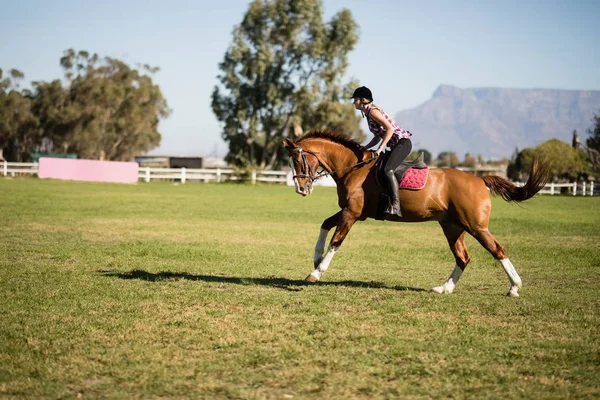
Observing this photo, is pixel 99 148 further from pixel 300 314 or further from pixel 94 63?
pixel 300 314

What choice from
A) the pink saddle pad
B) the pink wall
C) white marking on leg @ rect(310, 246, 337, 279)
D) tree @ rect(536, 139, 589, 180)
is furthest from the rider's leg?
tree @ rect(536, 139, 589, 180)

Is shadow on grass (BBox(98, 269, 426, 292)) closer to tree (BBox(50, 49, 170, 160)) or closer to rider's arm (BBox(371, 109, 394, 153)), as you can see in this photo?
rider's arm (BBox(371, 109, 394, 153))

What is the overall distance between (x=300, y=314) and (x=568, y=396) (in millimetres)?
3869

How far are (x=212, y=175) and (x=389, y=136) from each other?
190ft

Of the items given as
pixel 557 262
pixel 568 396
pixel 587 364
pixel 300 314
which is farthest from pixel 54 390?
pixel 557 262

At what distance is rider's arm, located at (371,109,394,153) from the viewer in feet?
36.5

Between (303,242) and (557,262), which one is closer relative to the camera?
(557,262)

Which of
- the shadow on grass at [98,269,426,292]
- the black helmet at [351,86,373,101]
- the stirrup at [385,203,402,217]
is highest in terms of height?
the black helmet at [351,86,373,101]

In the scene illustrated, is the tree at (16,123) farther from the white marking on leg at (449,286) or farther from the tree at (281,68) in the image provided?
the white marking on leg at (449,286)

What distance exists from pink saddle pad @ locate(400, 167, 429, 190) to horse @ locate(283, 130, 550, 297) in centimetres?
9

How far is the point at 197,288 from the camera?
10.9 m

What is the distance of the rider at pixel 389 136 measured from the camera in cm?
1105

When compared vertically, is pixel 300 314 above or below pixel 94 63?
below

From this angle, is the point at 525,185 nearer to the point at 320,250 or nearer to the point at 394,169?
the point at 394,169
